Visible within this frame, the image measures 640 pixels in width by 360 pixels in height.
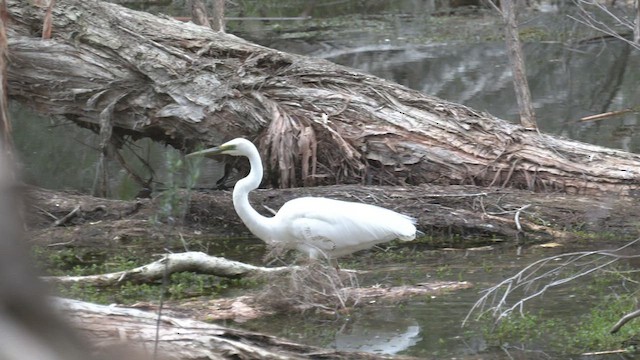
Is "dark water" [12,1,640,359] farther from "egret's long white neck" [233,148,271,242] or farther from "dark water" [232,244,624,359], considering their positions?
"egret's long white neck" [233,148,271,242]

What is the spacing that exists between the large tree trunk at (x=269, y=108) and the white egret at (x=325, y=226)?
211 centimetres

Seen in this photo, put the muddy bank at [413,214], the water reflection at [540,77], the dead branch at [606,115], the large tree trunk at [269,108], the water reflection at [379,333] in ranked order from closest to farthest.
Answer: the water reflection at [379,333] → the muddy bank at [413,214] → the large tree trunk at [269,108] → the dead branch at [606,115] → the water reflection at [540,77]

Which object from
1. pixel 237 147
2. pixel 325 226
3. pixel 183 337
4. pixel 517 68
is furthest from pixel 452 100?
pixel 183 337

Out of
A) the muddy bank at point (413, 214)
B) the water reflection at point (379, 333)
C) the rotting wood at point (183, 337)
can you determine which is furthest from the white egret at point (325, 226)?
the rotting wood at point (183, 337)

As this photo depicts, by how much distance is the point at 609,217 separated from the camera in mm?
8836

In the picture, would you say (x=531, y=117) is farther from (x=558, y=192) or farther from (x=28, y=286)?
(x=28, y=286)

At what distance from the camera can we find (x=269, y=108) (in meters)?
10.5

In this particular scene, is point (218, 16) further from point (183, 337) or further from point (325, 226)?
point (183, 337)

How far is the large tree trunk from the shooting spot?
1000 centimetres

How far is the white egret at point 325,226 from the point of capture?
26.0 feet

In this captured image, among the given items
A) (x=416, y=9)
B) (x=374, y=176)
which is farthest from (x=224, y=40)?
(x=416, y=9)

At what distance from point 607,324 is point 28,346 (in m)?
5.46

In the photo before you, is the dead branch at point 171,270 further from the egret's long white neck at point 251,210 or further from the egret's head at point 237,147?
the egret's head at point 237,147

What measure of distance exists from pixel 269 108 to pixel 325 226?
9.66ft
